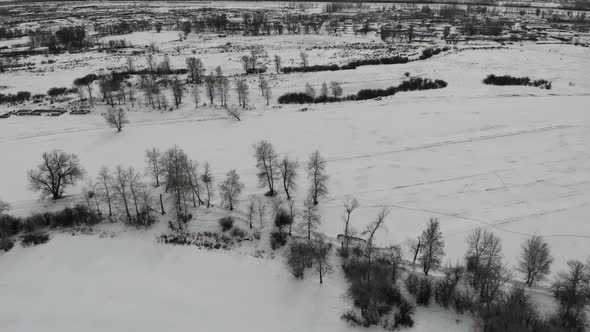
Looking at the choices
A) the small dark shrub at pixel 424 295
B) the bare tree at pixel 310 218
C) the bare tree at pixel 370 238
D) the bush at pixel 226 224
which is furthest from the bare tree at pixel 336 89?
the small dark shrub at pixel 424 295

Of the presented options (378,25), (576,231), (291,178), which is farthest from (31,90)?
(378,25)

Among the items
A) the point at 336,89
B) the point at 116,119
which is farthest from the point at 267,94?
the point at 116,119

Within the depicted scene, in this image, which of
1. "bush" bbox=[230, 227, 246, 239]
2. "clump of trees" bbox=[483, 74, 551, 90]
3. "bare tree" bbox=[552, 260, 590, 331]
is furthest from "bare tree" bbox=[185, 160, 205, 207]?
"clump of trees" bbox=[483, 74, 551, 90]

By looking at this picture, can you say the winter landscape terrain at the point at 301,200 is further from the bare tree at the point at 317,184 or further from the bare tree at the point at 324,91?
the bare tree at the point at 324,91

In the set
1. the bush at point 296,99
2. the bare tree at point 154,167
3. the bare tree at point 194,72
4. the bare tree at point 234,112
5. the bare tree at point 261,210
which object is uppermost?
the bare tree at point 194,72

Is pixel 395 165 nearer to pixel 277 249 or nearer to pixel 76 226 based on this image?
pixel 277 249

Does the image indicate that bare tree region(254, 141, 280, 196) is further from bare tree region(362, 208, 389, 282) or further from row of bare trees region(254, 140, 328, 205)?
bare tree region(362, 208, 389, 282)
